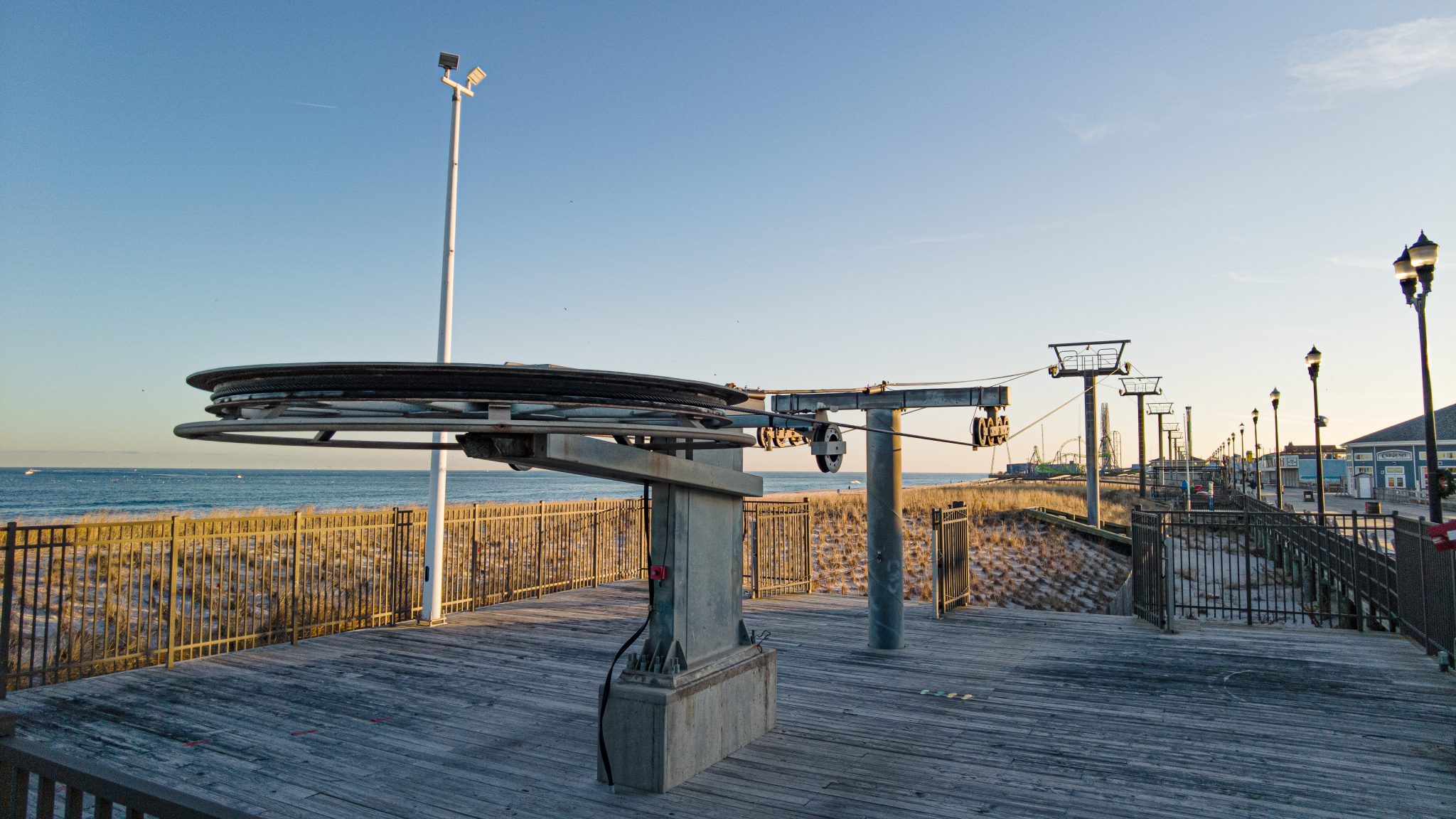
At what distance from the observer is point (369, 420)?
3.63m

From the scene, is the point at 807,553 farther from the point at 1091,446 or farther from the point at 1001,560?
the point at 1091,446

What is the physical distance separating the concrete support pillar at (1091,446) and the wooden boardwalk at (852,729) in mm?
18662

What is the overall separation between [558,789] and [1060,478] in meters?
95.9

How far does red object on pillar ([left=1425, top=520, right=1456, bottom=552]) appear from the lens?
6777mm

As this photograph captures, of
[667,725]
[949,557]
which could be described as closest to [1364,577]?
[949,557]

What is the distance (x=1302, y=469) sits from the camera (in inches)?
3273

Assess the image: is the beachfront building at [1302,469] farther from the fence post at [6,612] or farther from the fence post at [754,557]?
the fence post at [6,612]

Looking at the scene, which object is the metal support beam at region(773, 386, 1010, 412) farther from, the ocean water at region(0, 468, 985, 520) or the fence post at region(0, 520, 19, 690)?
the ocean water at region(0, 468, 985, 520)

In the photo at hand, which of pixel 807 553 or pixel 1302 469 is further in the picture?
pixel 1302 469

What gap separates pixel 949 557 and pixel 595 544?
714 centimetres

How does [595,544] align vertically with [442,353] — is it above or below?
below

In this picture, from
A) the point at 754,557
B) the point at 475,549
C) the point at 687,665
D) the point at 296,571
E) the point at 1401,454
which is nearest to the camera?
the point at 687,665

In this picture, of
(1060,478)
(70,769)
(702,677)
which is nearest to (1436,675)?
(702,677)

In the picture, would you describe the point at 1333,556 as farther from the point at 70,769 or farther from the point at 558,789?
the point at 70,769
